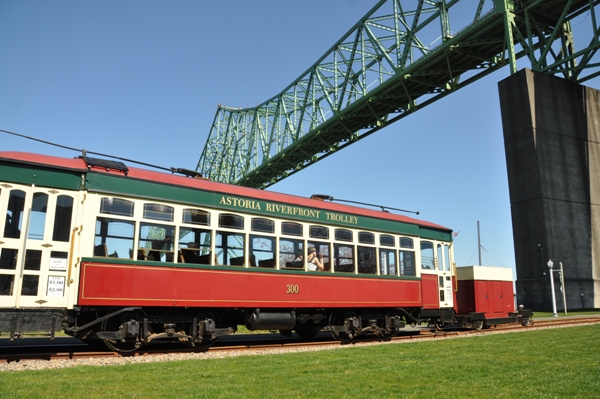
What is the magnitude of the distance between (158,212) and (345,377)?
5657mm

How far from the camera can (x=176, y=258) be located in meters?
11.6

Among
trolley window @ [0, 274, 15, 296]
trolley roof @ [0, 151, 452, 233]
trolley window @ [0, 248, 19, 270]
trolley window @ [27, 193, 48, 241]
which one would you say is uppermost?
trolley roof @ [0, 151, 452, 233]

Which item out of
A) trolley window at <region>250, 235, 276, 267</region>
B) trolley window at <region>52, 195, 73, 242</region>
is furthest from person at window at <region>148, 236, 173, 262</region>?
trolley window at <region>250, 235, 276, 267</region>

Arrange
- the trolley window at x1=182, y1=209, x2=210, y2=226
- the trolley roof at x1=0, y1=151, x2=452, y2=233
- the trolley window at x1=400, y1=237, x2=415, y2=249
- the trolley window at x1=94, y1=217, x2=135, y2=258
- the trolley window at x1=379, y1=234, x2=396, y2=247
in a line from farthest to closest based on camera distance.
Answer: the trolley window at x1=400, y1=237, x2=415, y2=249, the trolley window at x1=379, y1=234, x2=396, y2=247, the trolley window at x1=182, y1=209, x2=210, y2=226, the trolley window at x1=94, y1=217, x2=135, y2=258, the trolley roof at x1=0, y1=151, x2=452, y2=233

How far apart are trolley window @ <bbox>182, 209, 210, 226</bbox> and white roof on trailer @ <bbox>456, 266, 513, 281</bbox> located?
1151 centimetres

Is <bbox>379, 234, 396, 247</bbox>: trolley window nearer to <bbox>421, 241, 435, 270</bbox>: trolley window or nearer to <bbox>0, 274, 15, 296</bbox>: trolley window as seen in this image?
<bbox>421, 241, 435, 270</bbox>: trolley window

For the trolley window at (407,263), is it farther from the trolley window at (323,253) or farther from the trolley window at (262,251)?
the trolley window at (262,251)

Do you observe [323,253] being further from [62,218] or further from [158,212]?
[62,218]

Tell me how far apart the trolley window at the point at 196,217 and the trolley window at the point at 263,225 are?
1329 millimetres

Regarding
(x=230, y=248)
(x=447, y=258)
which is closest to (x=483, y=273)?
(x=447, y=258)

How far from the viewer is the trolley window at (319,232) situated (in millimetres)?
14281

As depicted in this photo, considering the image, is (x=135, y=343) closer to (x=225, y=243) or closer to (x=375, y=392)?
(x=225, y=243)

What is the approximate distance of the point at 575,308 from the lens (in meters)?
30.0

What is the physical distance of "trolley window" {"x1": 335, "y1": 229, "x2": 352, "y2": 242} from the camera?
48.9 ft
